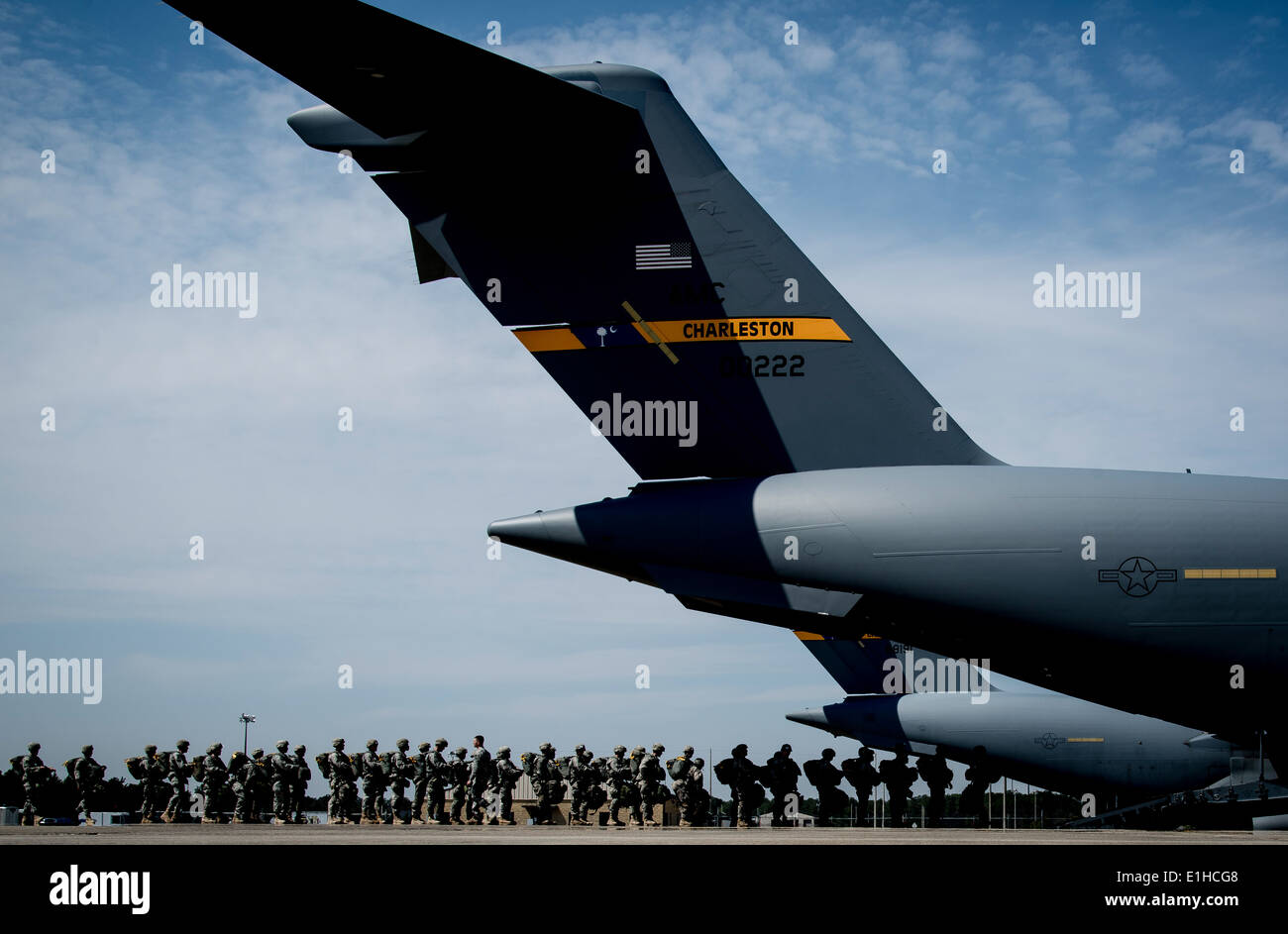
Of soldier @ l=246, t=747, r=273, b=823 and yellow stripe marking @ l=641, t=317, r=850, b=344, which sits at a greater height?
yellow stripe marking @ l=641, t=317, r=850, b=344

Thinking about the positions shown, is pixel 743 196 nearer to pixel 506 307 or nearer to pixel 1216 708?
pixel 506 307

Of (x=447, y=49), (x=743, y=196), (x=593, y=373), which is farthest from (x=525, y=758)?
(x=447, y=49)

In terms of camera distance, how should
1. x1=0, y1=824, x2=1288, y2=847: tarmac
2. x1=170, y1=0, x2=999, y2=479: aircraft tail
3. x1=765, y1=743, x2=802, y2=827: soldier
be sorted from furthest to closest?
x1=765, y1=743, x2=802, y2=827: soldier, x1=170, y1=0, x2=999, y2=479: aircraft tail, x1=0, y1=824, x2=1288, y2=847: tarmac

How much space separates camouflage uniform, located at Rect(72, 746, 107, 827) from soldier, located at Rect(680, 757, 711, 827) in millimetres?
7370

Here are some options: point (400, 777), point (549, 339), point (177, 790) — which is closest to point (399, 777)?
point (400, 777)

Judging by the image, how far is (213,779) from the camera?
571 inches

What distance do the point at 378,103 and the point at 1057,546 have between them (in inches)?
217

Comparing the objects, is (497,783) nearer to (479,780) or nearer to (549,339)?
(479,780)

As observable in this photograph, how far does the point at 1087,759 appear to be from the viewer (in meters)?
20.2

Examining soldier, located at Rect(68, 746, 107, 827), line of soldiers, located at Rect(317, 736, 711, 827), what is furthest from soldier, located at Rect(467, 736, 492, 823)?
soldier, located at Rect(68, 746, 107, 827)

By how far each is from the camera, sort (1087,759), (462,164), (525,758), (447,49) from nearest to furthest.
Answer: (447,49), (462,164), (525,758), (1087,759)

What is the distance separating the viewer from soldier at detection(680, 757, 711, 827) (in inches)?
598

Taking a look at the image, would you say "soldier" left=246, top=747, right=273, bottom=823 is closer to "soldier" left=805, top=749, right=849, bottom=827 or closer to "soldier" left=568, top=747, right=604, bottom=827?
"soldier" left=568, top=747, right=604, bottom=827

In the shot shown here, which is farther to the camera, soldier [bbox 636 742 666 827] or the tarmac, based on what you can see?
soldier [bbox 636 742 666 827]
